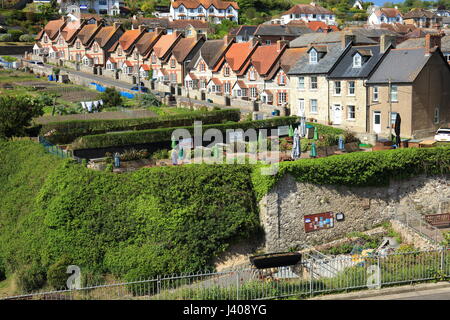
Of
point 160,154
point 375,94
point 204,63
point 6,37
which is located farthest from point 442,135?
point 6,37

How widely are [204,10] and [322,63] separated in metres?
72.9

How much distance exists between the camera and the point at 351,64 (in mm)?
44656

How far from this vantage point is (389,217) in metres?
28.1

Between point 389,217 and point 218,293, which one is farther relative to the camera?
point 389,217

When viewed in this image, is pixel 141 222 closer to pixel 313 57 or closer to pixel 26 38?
pixel 313 57

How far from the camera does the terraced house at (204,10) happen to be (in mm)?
113938

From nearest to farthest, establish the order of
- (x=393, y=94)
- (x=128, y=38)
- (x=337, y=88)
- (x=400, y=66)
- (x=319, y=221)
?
(x=319, y=221) < (x=393, y=94) < (x=400, y=66) < (x=337, y=88) < (x=128, y=38)

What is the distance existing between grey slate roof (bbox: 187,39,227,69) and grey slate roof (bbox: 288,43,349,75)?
14.3m

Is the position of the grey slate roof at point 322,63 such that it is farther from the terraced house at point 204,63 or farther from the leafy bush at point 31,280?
the leafy bush at point 31,280

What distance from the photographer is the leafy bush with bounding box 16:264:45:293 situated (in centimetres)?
2450

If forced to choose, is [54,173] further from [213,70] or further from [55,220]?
[213,70]

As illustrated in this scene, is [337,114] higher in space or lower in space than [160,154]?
higher
